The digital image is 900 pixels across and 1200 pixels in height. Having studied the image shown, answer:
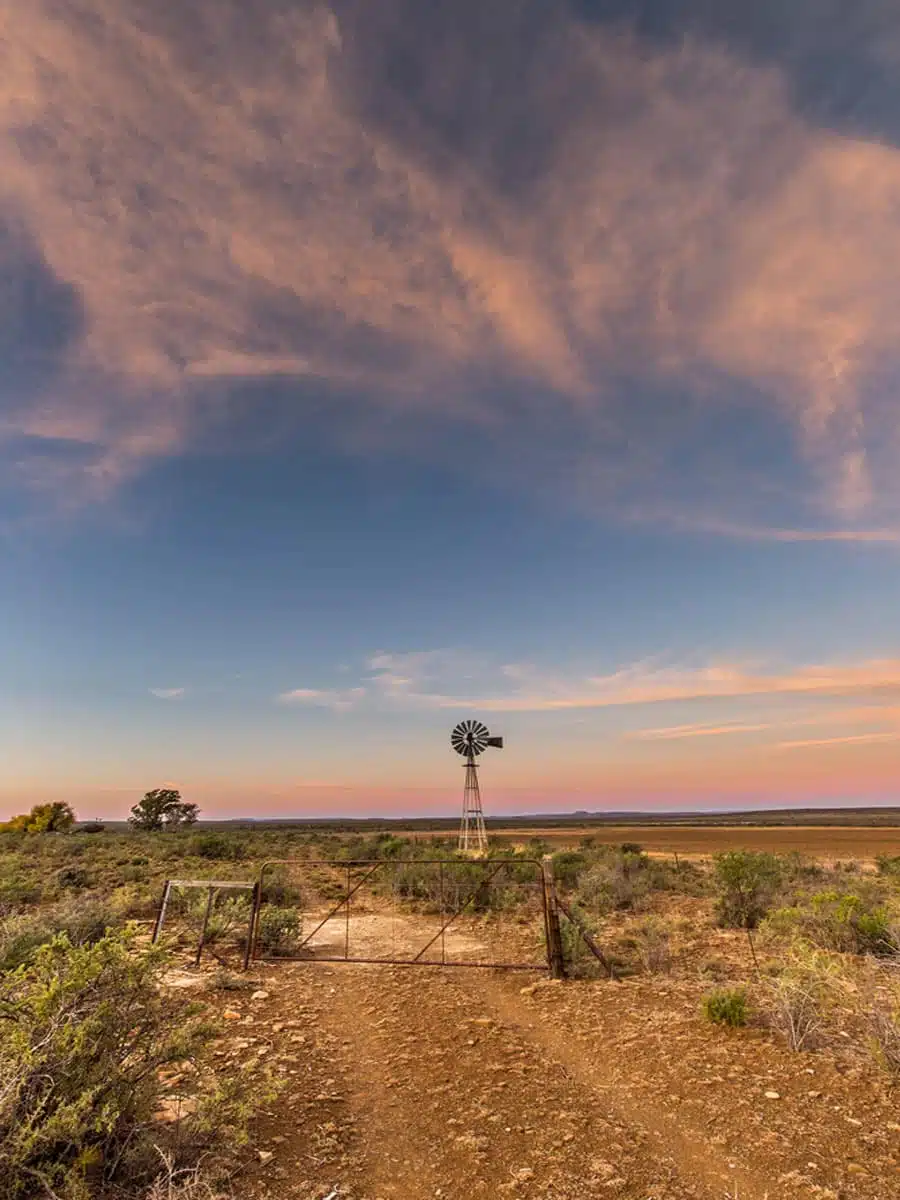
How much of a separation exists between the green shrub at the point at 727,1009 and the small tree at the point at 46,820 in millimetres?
64742

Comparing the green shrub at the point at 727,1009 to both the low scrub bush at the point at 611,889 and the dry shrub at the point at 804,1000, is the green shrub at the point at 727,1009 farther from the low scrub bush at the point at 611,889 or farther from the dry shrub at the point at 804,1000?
the low scrub bush at the point at 611,889

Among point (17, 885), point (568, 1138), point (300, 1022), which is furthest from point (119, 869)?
point (568, 1138)

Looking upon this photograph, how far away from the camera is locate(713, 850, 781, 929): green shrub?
16516mm

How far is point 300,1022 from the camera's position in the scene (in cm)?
965

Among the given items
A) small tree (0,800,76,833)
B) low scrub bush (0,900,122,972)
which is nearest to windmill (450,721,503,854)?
low scrub bush (0,900,122,972)

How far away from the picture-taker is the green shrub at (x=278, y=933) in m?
13.5

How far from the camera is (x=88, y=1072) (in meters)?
5.12

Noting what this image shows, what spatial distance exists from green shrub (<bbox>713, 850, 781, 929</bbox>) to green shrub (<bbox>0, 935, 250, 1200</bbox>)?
14.4 metres

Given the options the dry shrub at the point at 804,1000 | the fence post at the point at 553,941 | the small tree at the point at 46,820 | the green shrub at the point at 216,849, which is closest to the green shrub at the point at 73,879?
the green shrub at the point at 216,849

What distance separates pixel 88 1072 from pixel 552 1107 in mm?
4483

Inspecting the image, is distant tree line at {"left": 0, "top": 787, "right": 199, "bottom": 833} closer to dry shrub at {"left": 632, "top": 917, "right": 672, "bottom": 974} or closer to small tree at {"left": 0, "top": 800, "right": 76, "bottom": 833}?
small tree at {"left": 0, "top": 800, "right": 76, "bottom": 833}

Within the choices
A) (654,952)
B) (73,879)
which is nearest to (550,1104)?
(654,952)

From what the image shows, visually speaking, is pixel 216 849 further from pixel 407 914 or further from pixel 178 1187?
pixel 178 1187

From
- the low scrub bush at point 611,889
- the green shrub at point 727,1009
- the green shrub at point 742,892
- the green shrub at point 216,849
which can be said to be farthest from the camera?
the green shrub at point 216,849
